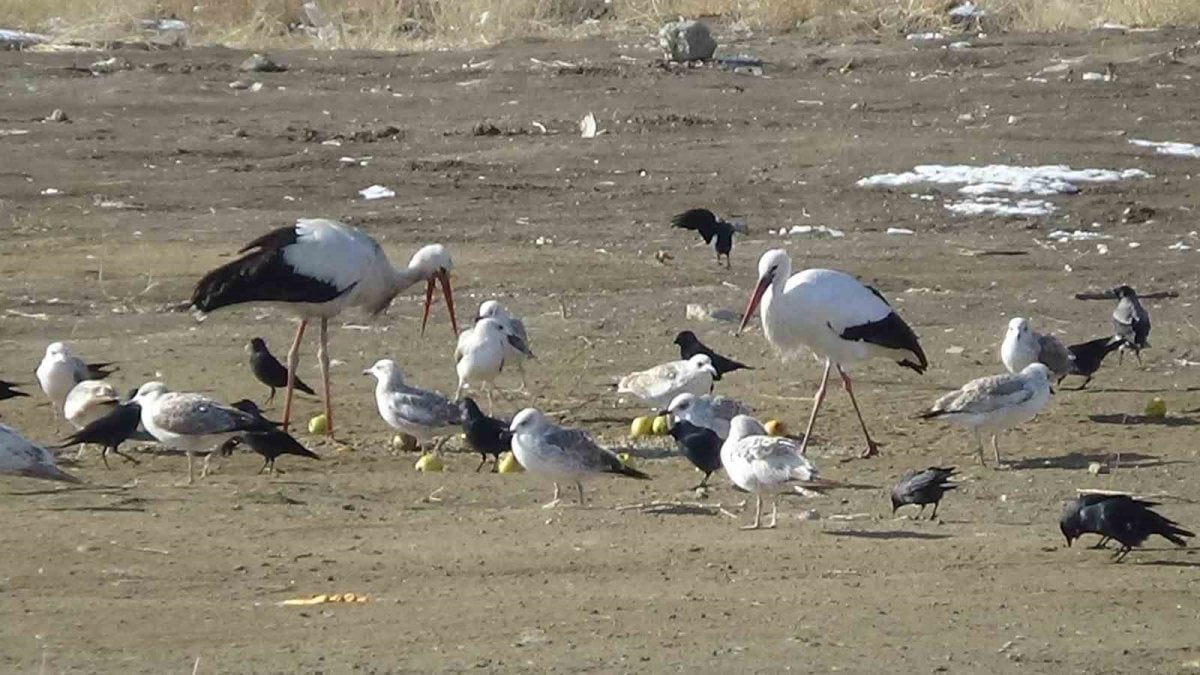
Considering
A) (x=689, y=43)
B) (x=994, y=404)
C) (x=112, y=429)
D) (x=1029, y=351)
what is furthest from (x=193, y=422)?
(x=689, y=43)

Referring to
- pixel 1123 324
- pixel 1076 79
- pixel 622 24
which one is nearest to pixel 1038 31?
pixel 1076 79

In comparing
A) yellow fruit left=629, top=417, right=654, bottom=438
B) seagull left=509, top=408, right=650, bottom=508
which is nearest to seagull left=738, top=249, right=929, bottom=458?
yellow fruit left=629, top=417, right=654, bottom=438

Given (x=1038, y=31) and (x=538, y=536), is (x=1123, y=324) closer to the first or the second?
(x=538, y=536)

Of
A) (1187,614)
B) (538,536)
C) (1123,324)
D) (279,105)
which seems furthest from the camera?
(279,105)

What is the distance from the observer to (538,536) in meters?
10.9

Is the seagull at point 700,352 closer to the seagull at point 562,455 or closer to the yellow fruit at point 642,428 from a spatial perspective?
the yellow fruit at point 642,428

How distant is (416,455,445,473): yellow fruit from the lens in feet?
42.4

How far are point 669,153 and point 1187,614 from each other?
15.6m

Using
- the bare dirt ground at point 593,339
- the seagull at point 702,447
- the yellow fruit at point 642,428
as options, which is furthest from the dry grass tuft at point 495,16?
the seagull at point 702,447

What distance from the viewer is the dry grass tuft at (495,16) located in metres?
32.2

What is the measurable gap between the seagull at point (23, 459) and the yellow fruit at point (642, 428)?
3.84 metres

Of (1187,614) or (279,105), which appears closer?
(1187,614)

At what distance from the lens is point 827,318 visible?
14070 millimetres

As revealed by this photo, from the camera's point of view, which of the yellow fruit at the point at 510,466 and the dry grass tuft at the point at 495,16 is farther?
the dry grass tuft at the point at 495,16
